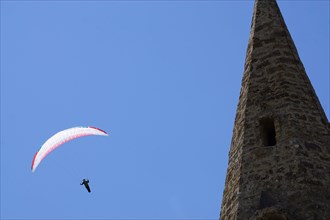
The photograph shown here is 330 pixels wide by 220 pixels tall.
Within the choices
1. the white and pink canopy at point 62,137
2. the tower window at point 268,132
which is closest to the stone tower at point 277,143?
the tower window at point 268,132

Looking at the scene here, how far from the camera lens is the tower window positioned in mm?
16647

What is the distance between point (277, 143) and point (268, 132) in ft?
2.00

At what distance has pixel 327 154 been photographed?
1623cm

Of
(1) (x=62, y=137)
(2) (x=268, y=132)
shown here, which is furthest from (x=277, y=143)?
(1) (x=62, y=137)

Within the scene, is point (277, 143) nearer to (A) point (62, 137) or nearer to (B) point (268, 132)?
(B) point (268, 132)

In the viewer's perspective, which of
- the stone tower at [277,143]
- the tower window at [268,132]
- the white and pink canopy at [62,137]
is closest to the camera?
the stone tower at [277,143]

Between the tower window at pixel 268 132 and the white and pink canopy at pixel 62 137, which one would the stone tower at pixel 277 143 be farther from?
the white and pink canopy at pixel 62 137

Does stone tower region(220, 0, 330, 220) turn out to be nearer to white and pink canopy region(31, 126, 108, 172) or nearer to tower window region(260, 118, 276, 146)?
tower window region(260, 118, 276, 146)

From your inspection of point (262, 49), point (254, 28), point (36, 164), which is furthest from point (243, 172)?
point (36, 164)

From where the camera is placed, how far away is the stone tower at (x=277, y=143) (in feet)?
48.8

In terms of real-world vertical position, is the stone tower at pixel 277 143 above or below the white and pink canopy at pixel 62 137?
below

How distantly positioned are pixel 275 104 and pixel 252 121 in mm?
741

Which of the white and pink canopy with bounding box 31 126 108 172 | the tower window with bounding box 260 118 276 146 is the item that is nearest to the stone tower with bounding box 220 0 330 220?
the tower window with bounding box 260 118 276 146

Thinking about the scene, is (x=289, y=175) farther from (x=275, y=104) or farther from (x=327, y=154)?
(x=275, y=104)
